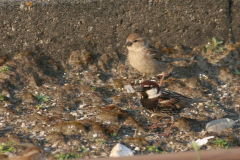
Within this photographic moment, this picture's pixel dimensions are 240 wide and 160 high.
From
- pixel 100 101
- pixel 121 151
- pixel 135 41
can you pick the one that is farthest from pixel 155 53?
pixel 121 151

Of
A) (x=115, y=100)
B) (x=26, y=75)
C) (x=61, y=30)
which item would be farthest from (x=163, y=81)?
(x=26, y=75)

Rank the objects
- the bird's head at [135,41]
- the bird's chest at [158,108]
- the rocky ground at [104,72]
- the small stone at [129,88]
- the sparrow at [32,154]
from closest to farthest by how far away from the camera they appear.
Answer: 1. the sparrow at [32,154]
2. the rocky ground at [104,72]
3. the bird's chest at [158,108]
4. the small stone at [129,88]
5. the bird's head at [135,41]

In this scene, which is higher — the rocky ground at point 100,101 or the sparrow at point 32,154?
the rocky ground at point 100,101

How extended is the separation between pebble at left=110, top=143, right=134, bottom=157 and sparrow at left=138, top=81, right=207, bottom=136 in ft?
2.65

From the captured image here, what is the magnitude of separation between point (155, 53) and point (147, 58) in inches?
7.0

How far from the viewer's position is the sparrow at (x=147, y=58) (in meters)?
6.18

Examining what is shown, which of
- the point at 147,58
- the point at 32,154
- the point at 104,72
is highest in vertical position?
the point at 147,58

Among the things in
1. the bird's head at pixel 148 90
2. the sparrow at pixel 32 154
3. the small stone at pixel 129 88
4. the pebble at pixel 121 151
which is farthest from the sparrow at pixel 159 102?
the sparrow at pixel 32 154

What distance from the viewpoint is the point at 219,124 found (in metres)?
4.85

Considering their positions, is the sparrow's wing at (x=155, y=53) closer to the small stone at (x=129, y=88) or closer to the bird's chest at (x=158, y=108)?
the small stone at (x=129, y=88)

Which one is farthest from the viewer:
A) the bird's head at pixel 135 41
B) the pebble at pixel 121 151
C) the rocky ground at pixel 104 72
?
the bird's head at pixel 135 41

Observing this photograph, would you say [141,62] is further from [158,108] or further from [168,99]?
[158,108]

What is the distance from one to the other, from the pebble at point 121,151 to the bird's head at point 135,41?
7.68ft

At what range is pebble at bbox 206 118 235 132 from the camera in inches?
189
